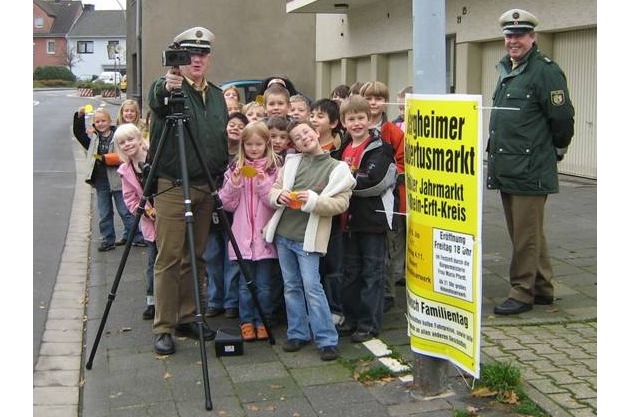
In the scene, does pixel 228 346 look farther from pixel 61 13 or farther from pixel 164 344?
pixel 61 13

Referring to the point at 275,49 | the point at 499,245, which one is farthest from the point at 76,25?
the point at 499,245

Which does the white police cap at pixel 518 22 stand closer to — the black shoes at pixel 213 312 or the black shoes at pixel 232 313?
the black shoes at pixel 232 313

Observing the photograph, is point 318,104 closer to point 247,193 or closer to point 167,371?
point 247,193

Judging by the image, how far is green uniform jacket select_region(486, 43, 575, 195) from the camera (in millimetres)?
6207

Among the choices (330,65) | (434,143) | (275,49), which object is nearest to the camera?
(434,143)

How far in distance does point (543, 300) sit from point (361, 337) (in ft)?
5.15

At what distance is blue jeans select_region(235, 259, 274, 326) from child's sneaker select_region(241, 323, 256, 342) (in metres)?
0.04

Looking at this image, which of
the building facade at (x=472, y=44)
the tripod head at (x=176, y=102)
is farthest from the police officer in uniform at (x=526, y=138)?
the building facade at (x=472, y=44)

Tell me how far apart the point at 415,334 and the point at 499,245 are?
14.2 feet

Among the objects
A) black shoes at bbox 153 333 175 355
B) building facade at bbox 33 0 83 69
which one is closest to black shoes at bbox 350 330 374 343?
black shoes at bbox 153 333 175 355

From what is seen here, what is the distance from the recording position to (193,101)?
19.4ft

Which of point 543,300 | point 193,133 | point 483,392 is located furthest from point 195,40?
point 543,300

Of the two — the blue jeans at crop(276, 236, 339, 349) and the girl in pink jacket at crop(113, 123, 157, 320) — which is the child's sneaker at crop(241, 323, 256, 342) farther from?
the girl in pink jacket at crop(113, 123, 157, 320)

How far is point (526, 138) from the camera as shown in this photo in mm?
6297
